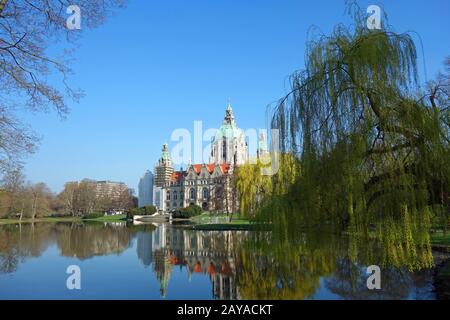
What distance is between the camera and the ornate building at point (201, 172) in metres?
96.6

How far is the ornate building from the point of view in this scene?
96.6m

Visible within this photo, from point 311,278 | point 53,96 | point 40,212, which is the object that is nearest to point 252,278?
point 311,278

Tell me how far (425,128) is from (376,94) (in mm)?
1272

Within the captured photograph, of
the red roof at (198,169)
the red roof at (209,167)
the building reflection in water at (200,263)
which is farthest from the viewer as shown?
the red roof at (198,169)

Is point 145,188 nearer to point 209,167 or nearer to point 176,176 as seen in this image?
point 176,176

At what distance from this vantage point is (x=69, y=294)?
414 inches

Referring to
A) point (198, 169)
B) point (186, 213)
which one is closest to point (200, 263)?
point (186, 213)

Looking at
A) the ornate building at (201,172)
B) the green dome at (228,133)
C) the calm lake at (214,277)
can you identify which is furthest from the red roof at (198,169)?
the calm lake at (214,277)

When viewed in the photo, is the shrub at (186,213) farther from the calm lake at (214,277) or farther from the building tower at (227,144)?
the calm lake at (214,277)

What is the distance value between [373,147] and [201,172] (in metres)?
89.7

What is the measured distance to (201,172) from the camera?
98000 millimetres

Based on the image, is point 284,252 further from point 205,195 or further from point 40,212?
point 205,195

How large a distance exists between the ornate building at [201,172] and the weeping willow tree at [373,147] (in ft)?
273
